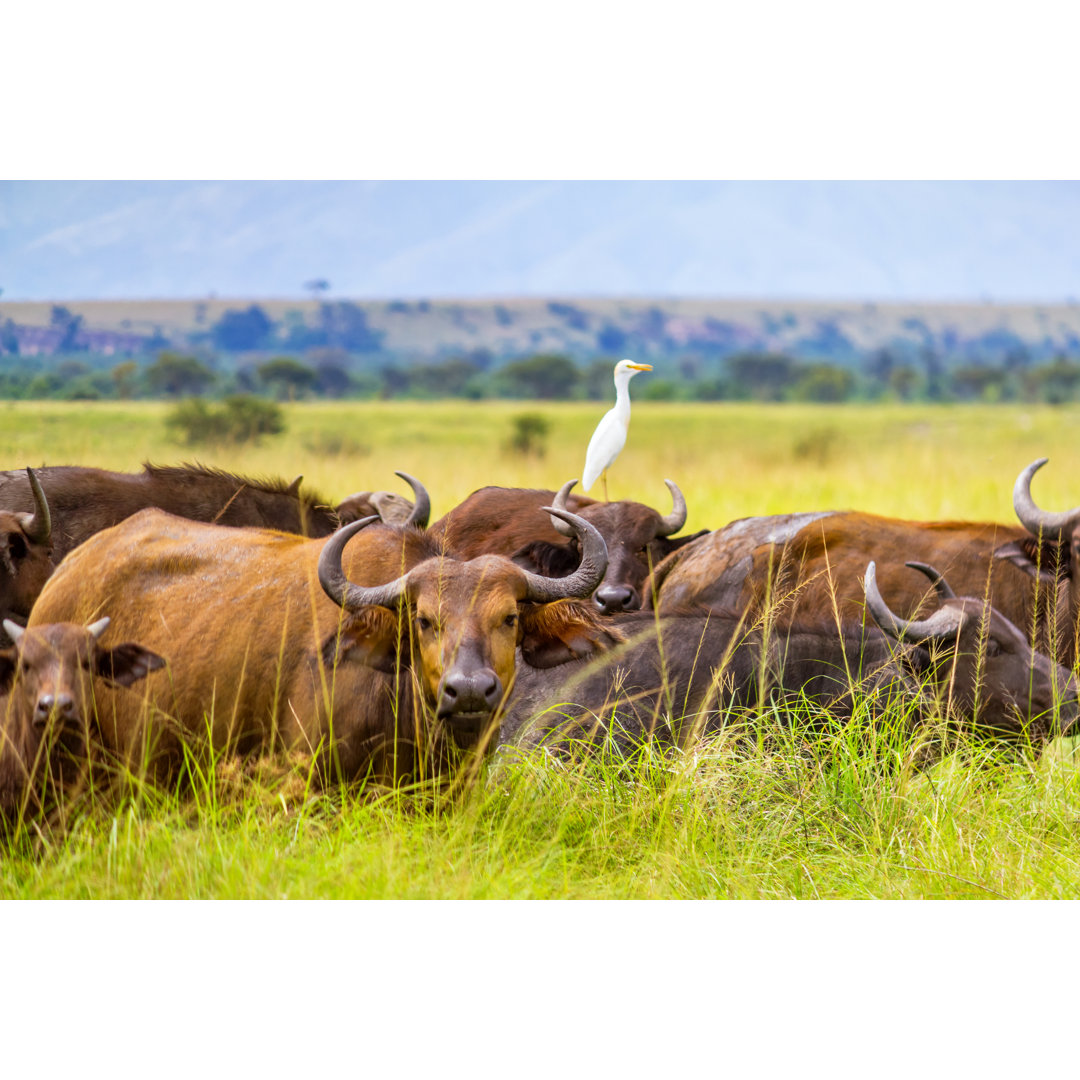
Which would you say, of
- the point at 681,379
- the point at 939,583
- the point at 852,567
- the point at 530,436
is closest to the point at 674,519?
the point at 852,567

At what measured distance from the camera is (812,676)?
559cm

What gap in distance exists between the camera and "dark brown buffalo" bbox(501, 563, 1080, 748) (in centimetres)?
547

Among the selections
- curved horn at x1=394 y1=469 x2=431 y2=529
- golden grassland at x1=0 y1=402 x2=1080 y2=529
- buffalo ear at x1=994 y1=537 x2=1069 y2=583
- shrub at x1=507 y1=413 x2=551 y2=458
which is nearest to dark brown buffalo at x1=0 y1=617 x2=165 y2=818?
curved horn at x1=394 y1=469 x2=431 y2=529

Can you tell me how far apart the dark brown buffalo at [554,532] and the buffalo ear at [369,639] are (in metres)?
2.50

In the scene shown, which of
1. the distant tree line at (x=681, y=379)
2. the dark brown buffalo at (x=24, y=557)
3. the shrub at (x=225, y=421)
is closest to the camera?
the dark brown buffalo at (x=24, y=557)

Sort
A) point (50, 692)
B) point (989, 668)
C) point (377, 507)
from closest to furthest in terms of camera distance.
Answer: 1. point (50, 692)
2. point (989, 668)
3. point (377, 507)

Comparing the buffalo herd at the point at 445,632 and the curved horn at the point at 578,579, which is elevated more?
the curved horn at the point at 578,579

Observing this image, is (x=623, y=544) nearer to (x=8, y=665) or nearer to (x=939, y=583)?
(x=939, y=583)

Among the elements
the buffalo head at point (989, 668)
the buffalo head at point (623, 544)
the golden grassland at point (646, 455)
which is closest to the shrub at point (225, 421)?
the golden grassland at point (646, 455)

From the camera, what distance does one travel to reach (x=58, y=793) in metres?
4.41

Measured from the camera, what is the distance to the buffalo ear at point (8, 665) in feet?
14.3

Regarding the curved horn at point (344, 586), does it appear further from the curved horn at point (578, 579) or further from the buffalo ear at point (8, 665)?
the buffalo ear at point (8, 665)

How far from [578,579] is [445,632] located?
2.09 feet

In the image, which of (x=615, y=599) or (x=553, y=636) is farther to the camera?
(x=615, y=599)
